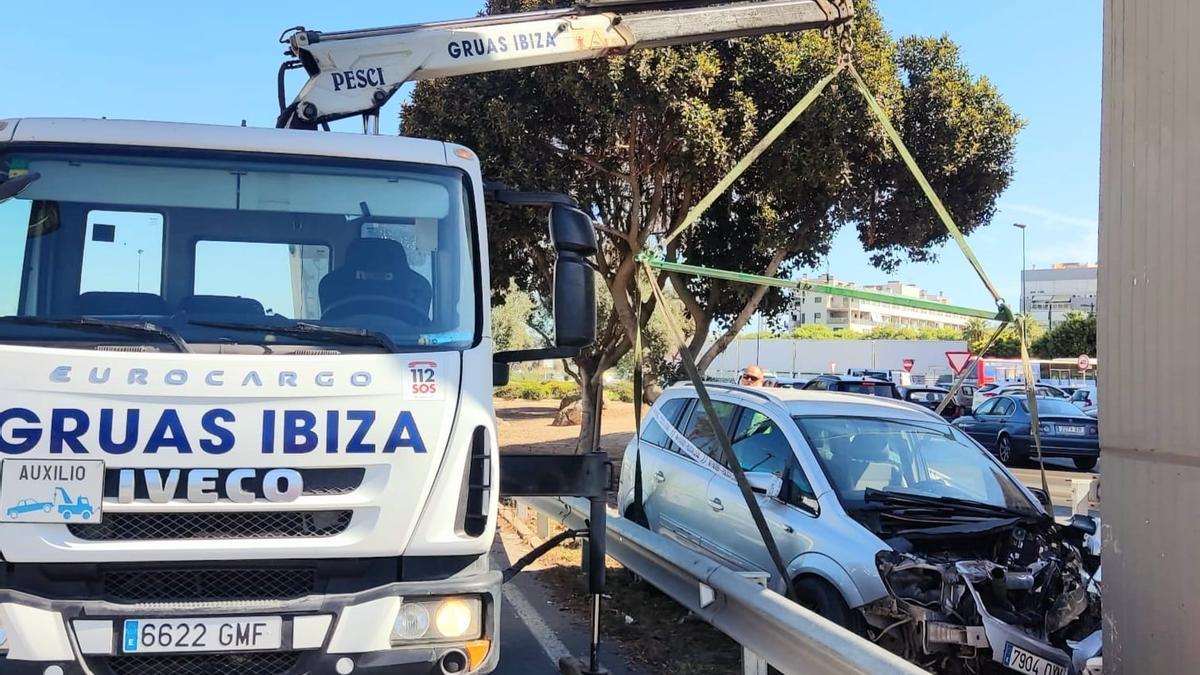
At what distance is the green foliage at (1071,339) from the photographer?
58.3 metres

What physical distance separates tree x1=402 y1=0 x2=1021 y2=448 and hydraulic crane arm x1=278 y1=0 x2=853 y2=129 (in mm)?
4134

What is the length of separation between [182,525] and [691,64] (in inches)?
388

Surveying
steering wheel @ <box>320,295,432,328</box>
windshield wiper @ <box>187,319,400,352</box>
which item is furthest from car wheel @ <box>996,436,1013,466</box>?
windshield wiper @ <box>187,319,400,352</box>

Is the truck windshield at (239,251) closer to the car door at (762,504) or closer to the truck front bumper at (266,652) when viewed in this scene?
the truck front bumper at (266,652)

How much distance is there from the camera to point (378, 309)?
3.88 meters

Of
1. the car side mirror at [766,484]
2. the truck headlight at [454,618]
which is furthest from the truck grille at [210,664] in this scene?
the car side mirror at [766,484]

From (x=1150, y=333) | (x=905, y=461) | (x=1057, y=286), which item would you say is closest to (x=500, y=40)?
(x=905, y=461)

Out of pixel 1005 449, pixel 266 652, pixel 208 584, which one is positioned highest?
pixel 208 584

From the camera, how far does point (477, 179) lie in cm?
423

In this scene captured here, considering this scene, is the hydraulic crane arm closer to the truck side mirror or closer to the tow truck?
the tow truck

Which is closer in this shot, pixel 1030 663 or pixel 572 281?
pixel 572 281

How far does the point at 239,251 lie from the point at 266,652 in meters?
1.65

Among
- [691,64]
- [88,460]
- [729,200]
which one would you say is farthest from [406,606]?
[729,200]

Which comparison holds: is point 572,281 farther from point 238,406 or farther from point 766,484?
point 766,484
